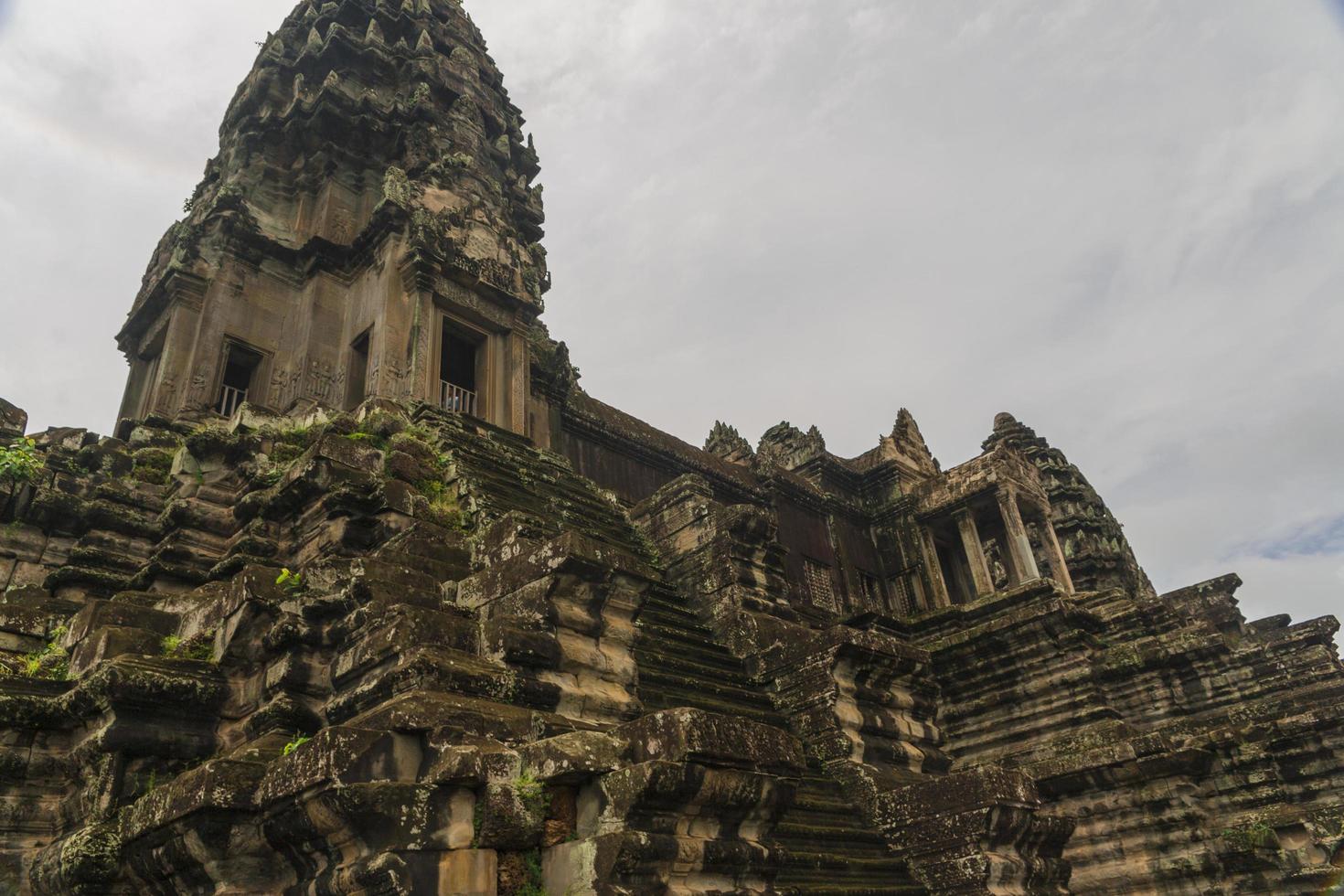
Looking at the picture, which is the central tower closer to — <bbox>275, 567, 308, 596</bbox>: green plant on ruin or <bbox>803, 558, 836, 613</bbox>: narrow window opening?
<bbox>275, 567, 308, 596</bbox>: green plant on ruin

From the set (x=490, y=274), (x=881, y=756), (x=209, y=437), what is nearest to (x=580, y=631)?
(x=881, y=756)

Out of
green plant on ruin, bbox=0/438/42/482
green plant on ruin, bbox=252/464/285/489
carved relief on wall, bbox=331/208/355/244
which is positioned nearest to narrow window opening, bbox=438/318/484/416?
carved relief on wall, bbox=331/208/355/244

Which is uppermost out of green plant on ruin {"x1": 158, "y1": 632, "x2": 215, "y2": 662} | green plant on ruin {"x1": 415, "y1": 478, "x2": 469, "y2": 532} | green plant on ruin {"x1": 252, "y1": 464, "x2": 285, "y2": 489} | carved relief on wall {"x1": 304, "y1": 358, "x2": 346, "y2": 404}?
carved relief on wall {"x1": 304, "y1": 358, "x2": 346, "y2": 404}

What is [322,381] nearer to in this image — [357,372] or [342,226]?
[357,372]

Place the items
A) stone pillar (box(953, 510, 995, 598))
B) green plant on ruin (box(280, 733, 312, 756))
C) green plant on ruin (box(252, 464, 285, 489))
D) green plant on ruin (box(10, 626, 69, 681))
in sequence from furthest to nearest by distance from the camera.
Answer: stone pillar (box(953, 510, 995, 598)), green plant on ruin (box(252, 464, 285, 489)), green plant on ruin (box(10, 626, 69, 681)), green plant on ruin (box(280, 733, 312, 756))

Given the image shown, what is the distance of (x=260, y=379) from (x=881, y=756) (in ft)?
34.7

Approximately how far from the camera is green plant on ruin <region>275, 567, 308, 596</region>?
7.42m

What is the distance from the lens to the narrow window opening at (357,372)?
44.2ft

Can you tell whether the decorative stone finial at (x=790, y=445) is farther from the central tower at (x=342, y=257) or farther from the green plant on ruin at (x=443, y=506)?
the green plant on ruin at (x=443, y=506)

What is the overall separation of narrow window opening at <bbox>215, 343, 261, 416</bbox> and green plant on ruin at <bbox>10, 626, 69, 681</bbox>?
5989 millimetres

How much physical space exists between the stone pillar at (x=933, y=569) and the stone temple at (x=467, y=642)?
109 centimetres

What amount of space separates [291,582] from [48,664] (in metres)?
2.12

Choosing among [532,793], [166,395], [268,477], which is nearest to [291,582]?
[268,477]

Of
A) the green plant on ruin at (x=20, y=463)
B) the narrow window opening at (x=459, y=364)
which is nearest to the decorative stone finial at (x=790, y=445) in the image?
the narrow window opening at (x=459, y=364)
